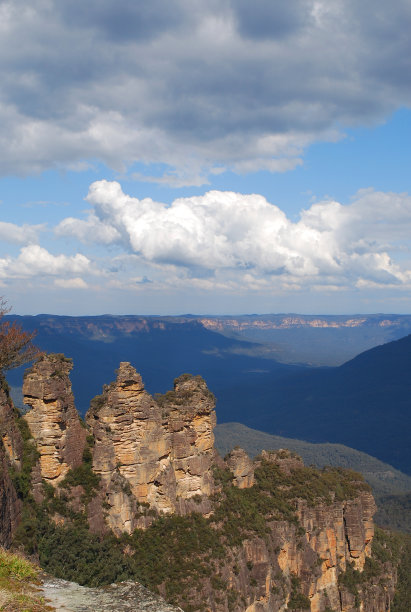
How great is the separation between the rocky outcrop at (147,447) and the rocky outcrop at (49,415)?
2.81 meters

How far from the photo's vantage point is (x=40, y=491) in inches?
1286

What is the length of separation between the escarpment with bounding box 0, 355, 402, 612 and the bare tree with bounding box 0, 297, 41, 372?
117 cm

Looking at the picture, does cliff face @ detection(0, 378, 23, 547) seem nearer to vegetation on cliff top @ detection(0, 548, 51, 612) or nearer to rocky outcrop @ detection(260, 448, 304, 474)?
vegetation on cliff top @ detection(0, 548, 51, 612)

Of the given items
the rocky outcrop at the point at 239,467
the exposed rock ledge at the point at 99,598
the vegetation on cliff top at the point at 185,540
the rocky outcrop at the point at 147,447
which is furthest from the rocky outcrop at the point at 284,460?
the exposed rock ledge at the point at 99,598

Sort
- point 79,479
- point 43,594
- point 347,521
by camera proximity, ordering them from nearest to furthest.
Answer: point 43,594 → point 79,479 → point 347,521

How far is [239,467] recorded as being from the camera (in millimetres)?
47188

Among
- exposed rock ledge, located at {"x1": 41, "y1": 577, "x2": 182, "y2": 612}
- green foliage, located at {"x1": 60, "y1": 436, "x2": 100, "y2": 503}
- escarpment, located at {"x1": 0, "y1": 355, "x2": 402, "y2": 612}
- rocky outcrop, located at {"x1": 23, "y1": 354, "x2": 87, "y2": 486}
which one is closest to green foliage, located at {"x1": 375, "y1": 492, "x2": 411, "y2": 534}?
escarpment, located at {"x1": 0, "y1": 355, "x2": 402, "y2": 612}

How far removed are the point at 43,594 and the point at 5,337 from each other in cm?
2160

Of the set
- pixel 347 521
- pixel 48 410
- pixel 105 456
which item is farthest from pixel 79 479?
pixel 347 521

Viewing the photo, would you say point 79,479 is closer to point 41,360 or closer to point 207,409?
point 41,360

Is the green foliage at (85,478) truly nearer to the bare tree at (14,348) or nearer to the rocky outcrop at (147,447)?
the rocky outcrop at (147,447)

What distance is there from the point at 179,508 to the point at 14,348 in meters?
18.6

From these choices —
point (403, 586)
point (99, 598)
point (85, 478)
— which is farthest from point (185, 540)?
point (403, 586)

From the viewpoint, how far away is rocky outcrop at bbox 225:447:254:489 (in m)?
47.0
